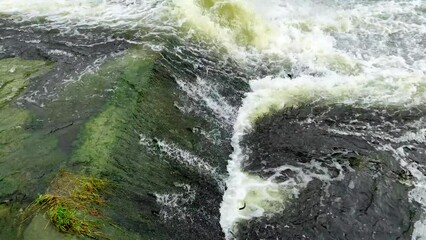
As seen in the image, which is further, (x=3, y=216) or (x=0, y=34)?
(x=0, y=34)

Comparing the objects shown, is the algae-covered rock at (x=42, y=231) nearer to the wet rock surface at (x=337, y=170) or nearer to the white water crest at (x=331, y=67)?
the white water crest at (x=331, y=67)

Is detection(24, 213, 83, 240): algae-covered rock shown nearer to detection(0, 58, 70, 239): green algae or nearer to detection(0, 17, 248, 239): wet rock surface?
detection(0, 17, 248, 239): wet rock surface

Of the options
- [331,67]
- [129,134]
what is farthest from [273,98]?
[129,134]

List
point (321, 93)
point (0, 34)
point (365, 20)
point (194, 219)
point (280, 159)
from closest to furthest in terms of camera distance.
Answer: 1. point (194, 219)
2. point (280, 159)
3. point (321, 93)
4. point (0, 34)
5. point (365, 20)

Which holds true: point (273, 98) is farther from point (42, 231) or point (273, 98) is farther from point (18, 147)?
point (42, 231)

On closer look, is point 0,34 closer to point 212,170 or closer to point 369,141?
point 212,170

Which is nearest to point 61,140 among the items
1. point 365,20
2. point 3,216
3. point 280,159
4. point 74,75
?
point 3,216
